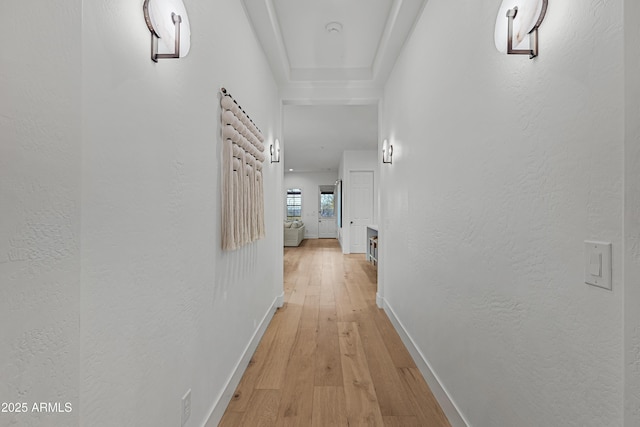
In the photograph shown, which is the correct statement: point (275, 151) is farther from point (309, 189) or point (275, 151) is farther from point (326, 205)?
point (326, 205)

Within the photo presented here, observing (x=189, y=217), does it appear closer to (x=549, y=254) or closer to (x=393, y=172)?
(x=549, y=254)

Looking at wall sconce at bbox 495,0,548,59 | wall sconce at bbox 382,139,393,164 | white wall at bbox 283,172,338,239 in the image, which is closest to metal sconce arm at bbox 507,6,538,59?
wall sconce at bbox 495,0,548,59

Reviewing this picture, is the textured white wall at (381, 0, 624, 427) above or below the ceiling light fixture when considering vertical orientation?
below

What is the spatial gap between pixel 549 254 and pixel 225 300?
1.56 meters

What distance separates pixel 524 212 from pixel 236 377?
1886mm

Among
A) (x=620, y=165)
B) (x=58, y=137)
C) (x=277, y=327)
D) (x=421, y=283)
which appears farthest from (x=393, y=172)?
(x=58, y=137)

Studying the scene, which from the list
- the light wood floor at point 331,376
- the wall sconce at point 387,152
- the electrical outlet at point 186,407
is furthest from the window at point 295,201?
the electrical outlet at point 186,407

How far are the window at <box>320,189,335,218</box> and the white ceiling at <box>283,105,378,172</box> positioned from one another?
349 centimetres

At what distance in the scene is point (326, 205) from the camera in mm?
13109

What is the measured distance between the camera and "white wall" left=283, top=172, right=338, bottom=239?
512 inches

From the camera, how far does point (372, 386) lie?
2.09 m

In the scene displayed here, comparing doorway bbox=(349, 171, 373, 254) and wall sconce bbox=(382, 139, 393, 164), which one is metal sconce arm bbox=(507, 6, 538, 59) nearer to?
wall sconce bbox=(382, 139, 393, 164)

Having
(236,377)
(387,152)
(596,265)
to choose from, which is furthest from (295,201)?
(596,265)

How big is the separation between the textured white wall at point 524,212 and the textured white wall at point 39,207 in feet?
4.13
